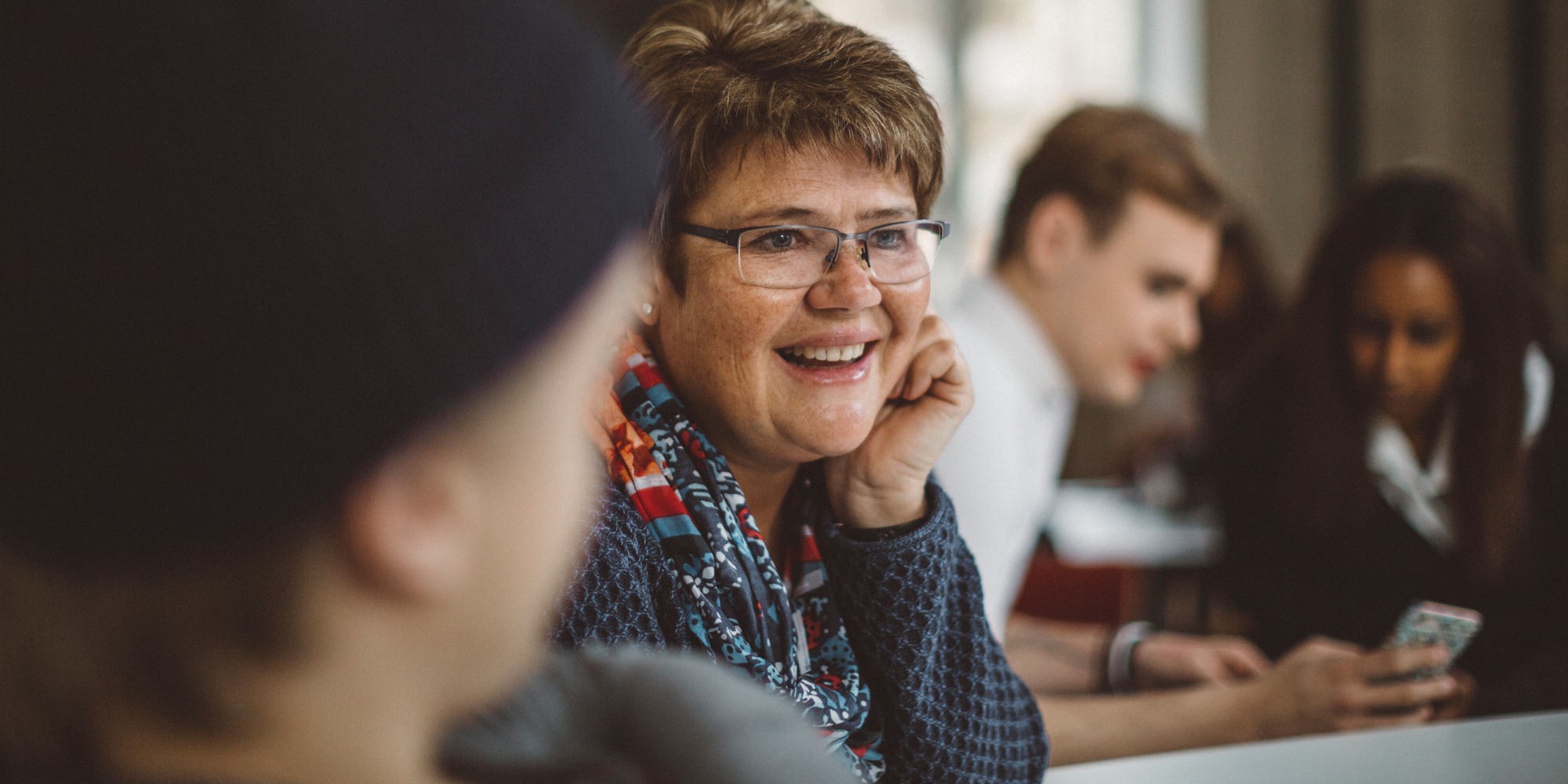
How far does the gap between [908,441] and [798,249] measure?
257 millimetres

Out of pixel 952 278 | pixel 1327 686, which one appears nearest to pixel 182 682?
pixel 1327 686

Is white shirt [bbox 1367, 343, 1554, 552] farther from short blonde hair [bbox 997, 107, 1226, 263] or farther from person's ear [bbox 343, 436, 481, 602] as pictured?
person's ear [bbox 343, 436, 481, 602]

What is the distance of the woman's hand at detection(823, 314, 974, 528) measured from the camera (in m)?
1.25

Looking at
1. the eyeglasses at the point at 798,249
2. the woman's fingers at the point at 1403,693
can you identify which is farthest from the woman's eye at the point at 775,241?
the woman's fingers at the point at 1403,693

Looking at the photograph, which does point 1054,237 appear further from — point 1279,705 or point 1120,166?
point 1279,705

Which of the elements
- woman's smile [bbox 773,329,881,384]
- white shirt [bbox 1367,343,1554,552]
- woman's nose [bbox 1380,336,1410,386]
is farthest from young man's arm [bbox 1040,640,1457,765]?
woman's nose [bbox 1380,336,1410,386]

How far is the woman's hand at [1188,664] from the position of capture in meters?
1.89

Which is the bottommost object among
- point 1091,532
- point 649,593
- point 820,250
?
point 1091,532

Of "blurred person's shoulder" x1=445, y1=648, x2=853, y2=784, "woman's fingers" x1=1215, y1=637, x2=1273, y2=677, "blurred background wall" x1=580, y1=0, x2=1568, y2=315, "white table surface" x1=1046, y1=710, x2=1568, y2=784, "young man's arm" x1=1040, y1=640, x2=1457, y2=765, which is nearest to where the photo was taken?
"blurred person's shoulder" x1=445, y1=648, x2=853, y2=784

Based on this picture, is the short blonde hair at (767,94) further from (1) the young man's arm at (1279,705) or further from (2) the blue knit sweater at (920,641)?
(1) the young man's arm at (1279,705)

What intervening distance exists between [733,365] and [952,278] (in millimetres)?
4730

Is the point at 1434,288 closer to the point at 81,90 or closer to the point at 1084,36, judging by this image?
the point at 81,90

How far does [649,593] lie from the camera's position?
42.7 inches

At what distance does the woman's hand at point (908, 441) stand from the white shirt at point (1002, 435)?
1.02 feet
